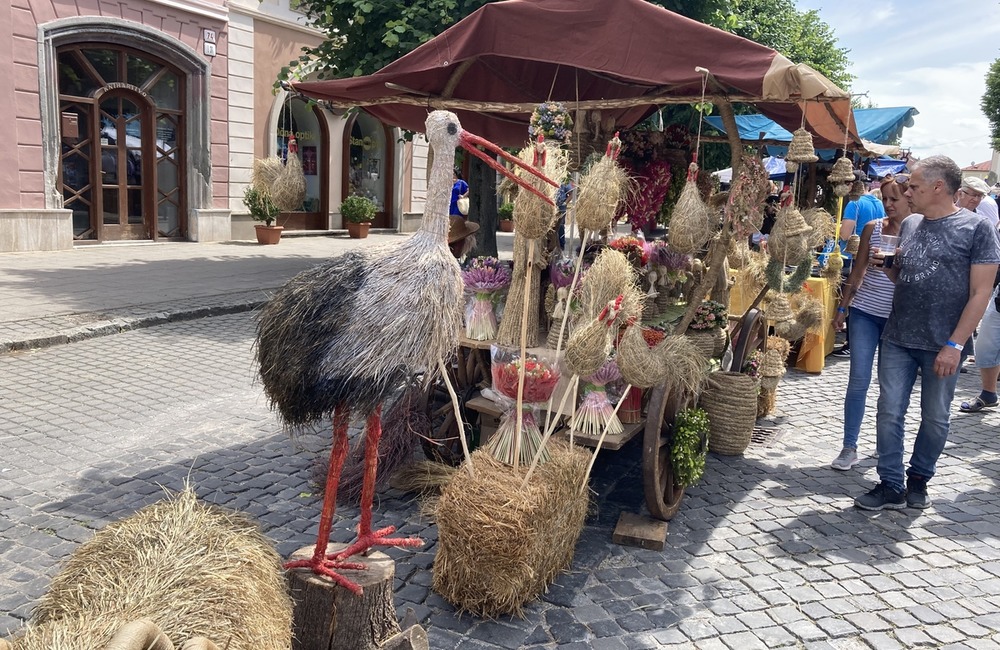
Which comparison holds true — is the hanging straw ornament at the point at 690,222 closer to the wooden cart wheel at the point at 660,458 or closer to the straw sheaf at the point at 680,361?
the straw sheaf at the point at 680,361

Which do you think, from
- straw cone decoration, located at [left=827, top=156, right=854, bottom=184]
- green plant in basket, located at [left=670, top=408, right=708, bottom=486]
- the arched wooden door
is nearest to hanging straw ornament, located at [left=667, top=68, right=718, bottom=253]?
green plant in basket, located at [left=670, top=408, right=708, bottom=486]

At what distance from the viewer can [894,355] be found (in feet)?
13.9

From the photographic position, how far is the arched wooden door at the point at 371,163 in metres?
17.8

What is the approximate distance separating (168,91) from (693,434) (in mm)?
12901

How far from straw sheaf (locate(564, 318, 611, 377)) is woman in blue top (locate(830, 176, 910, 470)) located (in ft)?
7.82

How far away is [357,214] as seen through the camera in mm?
16844

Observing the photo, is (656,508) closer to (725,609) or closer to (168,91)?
(725,609)

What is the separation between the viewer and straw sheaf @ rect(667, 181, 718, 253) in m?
3.84

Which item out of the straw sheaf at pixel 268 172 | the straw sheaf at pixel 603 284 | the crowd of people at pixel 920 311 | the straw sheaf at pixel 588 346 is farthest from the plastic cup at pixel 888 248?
the straw sheaf at pixel 268 172

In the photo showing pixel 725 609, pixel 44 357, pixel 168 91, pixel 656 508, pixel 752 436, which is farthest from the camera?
pixel 168 91

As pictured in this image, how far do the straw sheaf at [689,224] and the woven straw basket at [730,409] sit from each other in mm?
1373

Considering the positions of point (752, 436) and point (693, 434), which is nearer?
point (693, 434)

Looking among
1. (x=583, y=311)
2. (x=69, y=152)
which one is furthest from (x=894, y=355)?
(x=69, y=152)

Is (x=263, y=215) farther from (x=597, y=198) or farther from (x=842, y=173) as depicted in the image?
(x=597, y=198)
